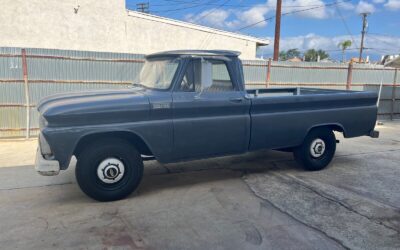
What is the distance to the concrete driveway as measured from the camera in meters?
3.70

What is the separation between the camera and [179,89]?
482 cm

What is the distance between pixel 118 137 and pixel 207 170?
83.7 inches

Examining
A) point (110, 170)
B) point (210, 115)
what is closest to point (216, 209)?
point (210, 115)

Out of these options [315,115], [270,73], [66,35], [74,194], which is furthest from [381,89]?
[66,35]

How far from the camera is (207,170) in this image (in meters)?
6.23

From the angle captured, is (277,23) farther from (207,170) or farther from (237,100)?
(237,100)

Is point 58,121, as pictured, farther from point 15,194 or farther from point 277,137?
point 277,137

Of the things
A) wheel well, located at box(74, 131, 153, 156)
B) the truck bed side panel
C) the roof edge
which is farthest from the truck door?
the roof edge

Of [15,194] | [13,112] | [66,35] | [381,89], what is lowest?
[15,194]

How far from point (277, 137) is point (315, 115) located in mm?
853

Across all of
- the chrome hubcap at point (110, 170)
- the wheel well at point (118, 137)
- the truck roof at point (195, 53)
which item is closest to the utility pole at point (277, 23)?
the truck roof at point (195, 53)

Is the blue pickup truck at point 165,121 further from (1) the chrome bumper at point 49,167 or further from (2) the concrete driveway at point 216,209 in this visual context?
(2) the concrete driveway at point 216,209

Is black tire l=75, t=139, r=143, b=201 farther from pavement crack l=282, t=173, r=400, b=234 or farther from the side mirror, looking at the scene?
pavement crack l=282, t=173, r=400, b=234

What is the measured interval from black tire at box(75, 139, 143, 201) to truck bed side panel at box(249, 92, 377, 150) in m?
1.89
